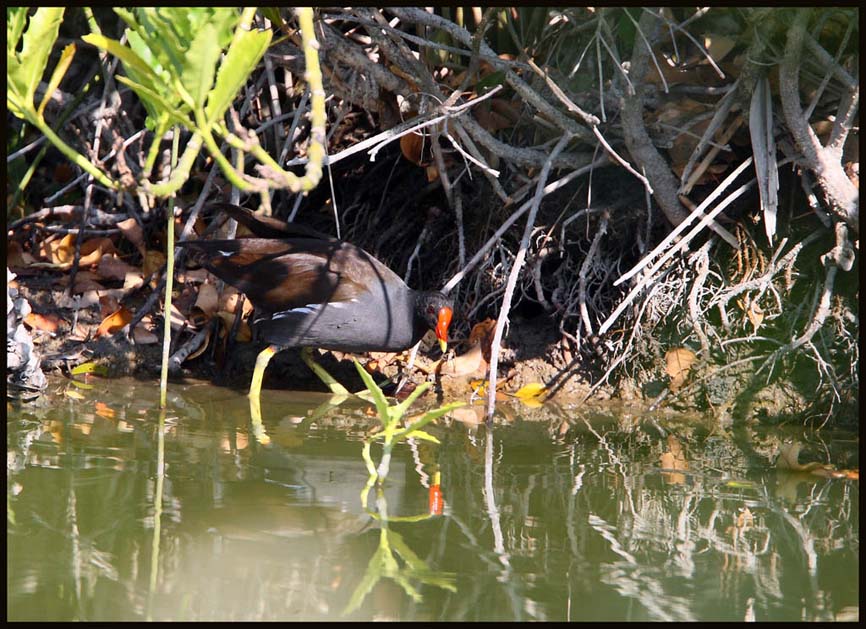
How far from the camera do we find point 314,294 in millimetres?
4707

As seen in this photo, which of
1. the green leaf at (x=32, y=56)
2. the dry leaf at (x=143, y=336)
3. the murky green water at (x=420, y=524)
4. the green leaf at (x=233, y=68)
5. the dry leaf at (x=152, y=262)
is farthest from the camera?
the dry leaf at (x=152, y=262)

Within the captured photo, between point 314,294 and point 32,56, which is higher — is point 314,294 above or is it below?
below

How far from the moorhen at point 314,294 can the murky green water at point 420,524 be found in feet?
2.05

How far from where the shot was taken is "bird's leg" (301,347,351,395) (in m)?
4.85

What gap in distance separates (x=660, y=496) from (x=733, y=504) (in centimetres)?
23

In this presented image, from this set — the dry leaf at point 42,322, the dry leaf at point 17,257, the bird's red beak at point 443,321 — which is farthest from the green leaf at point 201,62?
the dry leaf at point 17,257

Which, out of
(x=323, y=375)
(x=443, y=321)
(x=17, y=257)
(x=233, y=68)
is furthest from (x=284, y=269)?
(x=233, y=68)

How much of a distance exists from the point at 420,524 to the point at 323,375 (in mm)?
2154

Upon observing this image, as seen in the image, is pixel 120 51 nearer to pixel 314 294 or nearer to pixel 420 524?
pixel 420 524

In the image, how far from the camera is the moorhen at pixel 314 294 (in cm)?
466

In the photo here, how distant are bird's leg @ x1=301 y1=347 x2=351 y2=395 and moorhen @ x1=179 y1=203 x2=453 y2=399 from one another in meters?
0.01

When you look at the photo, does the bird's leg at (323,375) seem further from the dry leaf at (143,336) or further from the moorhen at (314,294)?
the dry leaf at (143,336)

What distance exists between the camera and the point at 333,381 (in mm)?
4926

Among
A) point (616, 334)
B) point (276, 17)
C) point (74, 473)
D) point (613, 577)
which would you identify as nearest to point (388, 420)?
point (613, 577)
